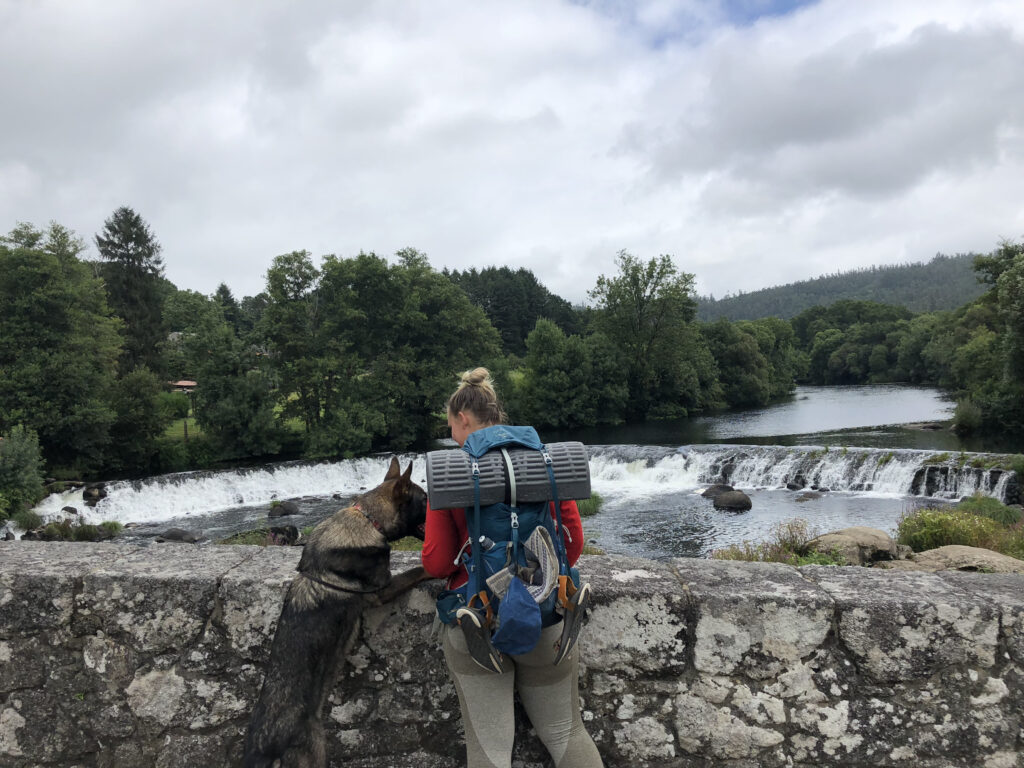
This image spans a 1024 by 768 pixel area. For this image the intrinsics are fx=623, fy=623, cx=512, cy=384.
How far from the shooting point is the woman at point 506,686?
5.86ft

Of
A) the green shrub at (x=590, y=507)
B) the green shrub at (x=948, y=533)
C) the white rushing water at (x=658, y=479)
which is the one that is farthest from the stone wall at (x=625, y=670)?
the white rushing water at (x=658, y=479)

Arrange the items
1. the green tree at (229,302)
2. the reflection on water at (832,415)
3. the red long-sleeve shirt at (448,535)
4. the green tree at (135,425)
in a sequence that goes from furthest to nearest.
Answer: the green tree at (229,302) → the reflection on water at (832,415) → the green tree at (135,425) → the red long-sleeve shirt at (448,535)

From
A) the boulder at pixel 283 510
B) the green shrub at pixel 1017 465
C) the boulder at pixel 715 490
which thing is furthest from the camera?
the boulder at pixel 283 510

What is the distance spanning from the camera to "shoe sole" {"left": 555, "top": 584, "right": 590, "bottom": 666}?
1732 millimetres

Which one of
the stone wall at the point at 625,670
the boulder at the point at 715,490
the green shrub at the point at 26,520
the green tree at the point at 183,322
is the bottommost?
the boulder at the point at 715,490

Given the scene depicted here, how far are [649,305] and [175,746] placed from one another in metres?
47.3

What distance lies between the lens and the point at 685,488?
65.1 feet

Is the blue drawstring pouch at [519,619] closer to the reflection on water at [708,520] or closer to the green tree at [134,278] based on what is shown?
the reflection on water at [708,520]

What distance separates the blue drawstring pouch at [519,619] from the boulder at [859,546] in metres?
Result: 5.48

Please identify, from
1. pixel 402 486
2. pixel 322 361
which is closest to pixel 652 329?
pixel 322 361

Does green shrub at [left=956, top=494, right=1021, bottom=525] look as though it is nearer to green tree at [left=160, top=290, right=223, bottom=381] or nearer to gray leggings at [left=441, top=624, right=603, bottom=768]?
gray leggings at [left=441, top=624, right=603, bottom=768]

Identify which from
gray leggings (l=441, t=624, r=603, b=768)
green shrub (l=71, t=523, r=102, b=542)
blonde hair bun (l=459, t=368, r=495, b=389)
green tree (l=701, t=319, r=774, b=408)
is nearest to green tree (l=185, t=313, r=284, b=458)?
green shrub (l=71, t=523, r=102, b=542)

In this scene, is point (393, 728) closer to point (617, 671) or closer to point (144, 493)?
point (617, 671)

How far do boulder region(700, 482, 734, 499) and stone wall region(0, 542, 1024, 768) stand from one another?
16.3 m
